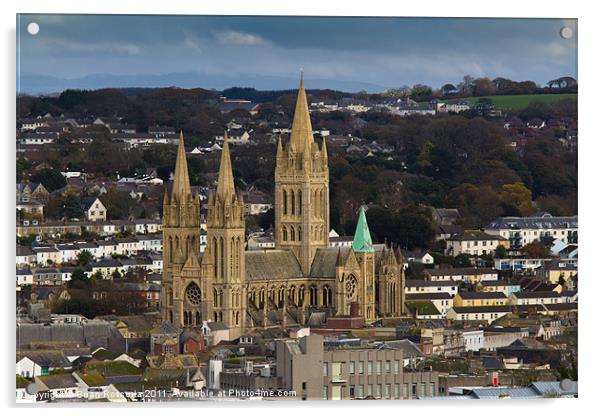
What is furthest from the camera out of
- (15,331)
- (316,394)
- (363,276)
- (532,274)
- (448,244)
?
(448,244)

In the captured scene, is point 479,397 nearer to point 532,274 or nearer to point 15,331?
point 15,331

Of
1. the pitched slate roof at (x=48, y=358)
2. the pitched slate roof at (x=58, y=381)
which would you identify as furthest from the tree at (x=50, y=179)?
the pitched slate roof at (x=58, y=381)

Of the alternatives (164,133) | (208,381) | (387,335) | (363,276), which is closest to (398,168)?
(164,133)

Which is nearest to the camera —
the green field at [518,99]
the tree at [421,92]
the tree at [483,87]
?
the green field at [518,99]

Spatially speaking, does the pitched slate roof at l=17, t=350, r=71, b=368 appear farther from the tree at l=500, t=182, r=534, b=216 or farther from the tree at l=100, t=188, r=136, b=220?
the tree at l=100, t=188, r=136, b=220

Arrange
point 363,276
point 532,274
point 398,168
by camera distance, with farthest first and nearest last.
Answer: point 398,168 < point 532,274 < point 363,276

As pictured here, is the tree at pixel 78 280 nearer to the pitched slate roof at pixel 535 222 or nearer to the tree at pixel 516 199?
the pitched slate roof at pixel 535 222

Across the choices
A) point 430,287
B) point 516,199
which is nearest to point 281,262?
point 430,287

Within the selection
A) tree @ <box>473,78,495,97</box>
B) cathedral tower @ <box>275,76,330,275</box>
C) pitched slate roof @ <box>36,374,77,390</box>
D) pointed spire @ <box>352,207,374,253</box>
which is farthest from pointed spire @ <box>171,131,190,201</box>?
pitched slate roof @ <box>36,374,77,390</box>
